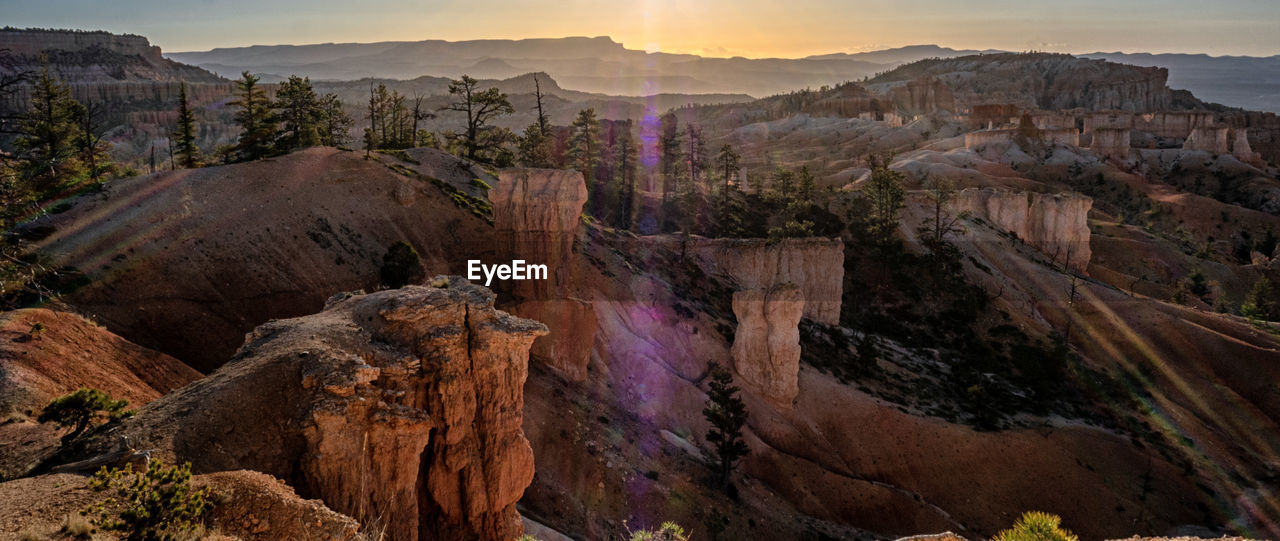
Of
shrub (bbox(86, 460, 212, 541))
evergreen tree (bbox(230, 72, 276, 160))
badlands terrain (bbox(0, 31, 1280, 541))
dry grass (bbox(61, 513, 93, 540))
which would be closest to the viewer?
dry grass (bbox(61, 513, 93, 540))

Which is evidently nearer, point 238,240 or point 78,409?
point 78,409

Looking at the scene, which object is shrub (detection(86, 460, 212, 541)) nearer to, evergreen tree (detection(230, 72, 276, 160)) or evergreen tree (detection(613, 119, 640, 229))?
evergreen tree (detection(230, 72, 276, 160))

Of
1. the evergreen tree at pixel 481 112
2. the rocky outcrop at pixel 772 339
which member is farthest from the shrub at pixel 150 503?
the evergreen tree at pixel 481 112

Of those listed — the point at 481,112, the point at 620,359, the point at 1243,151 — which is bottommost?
the point at 620,359

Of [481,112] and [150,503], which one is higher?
[481,112]

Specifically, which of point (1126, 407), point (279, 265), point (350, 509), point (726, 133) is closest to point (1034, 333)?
point (1126, 407)

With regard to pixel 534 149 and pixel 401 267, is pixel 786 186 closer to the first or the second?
pixel 534 149

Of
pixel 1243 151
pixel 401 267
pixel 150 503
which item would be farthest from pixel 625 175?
pixel 1243 151

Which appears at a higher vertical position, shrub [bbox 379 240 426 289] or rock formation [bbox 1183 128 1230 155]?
rock formation [bbox 1183 128 1230 155]

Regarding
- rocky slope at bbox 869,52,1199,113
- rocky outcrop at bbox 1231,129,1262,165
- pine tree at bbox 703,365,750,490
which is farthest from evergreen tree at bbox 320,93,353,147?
rocky slope at bbox 869,52,1199,113
